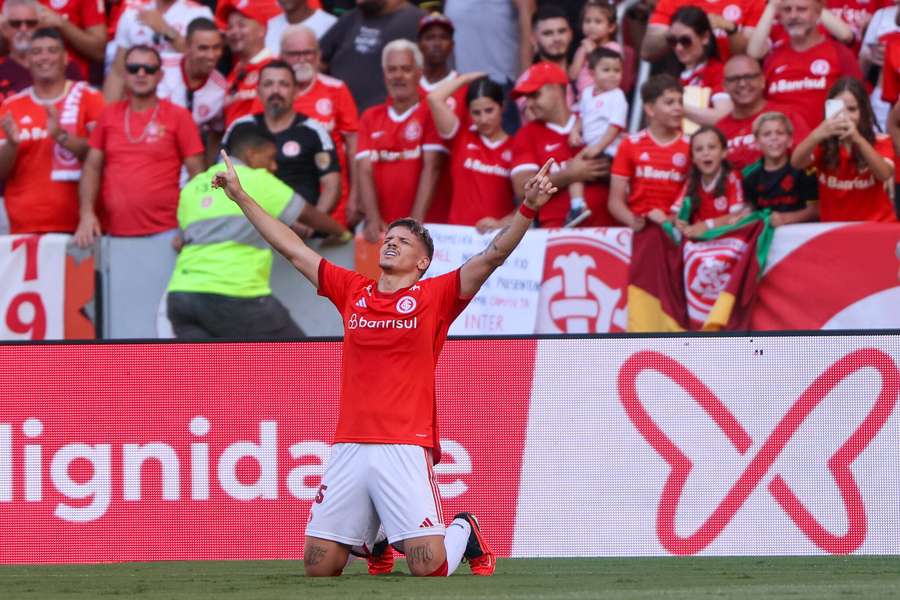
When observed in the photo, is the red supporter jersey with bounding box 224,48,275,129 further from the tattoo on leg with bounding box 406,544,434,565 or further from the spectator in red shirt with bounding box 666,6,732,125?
the tattoo on leg with bounding box 406,544,434,565

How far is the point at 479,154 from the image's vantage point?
12320mm

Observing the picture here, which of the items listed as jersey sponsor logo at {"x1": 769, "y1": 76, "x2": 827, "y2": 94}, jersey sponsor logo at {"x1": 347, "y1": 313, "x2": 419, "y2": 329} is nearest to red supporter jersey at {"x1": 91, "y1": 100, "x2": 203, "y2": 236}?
jersey sponsor logo at {"x1": 769, "y1": 76, "x2": 827, "y2": 94}

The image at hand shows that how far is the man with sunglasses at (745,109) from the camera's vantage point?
456 inches

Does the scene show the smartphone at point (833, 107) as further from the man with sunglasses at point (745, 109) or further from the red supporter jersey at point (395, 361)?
the red supporter jersey at point (395, 361)

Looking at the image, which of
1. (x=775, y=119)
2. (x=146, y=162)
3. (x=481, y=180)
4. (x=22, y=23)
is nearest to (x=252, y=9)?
(x=22, y=23)

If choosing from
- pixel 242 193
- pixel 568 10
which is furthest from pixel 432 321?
pixel 568 10

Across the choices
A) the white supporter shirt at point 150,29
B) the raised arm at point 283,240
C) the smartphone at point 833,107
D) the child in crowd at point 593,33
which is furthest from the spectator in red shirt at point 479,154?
the raised arm at point 283,240

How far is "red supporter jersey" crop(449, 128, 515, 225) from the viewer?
1229 cm

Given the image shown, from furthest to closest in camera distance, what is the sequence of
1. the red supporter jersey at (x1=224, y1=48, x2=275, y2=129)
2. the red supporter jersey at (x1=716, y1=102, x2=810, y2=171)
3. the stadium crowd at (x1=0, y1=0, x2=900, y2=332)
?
1. the red supporter jersey at (x1=224, y1=48, x2=275, y2=129)
2. the red supporter jersey at (x1=716, y1=102, x2=810, y2=171)
3. the stadium crowd at (x1=0, y1=0, x2=900, y2=332)

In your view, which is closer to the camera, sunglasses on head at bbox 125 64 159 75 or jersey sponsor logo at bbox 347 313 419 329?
jersey sponsor logo at bbox 347 313 419 329

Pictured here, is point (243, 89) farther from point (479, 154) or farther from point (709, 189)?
point (709, 189)

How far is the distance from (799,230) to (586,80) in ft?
7.80

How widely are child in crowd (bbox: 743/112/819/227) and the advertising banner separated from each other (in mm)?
2228

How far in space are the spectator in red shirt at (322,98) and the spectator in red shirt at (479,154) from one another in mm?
873
